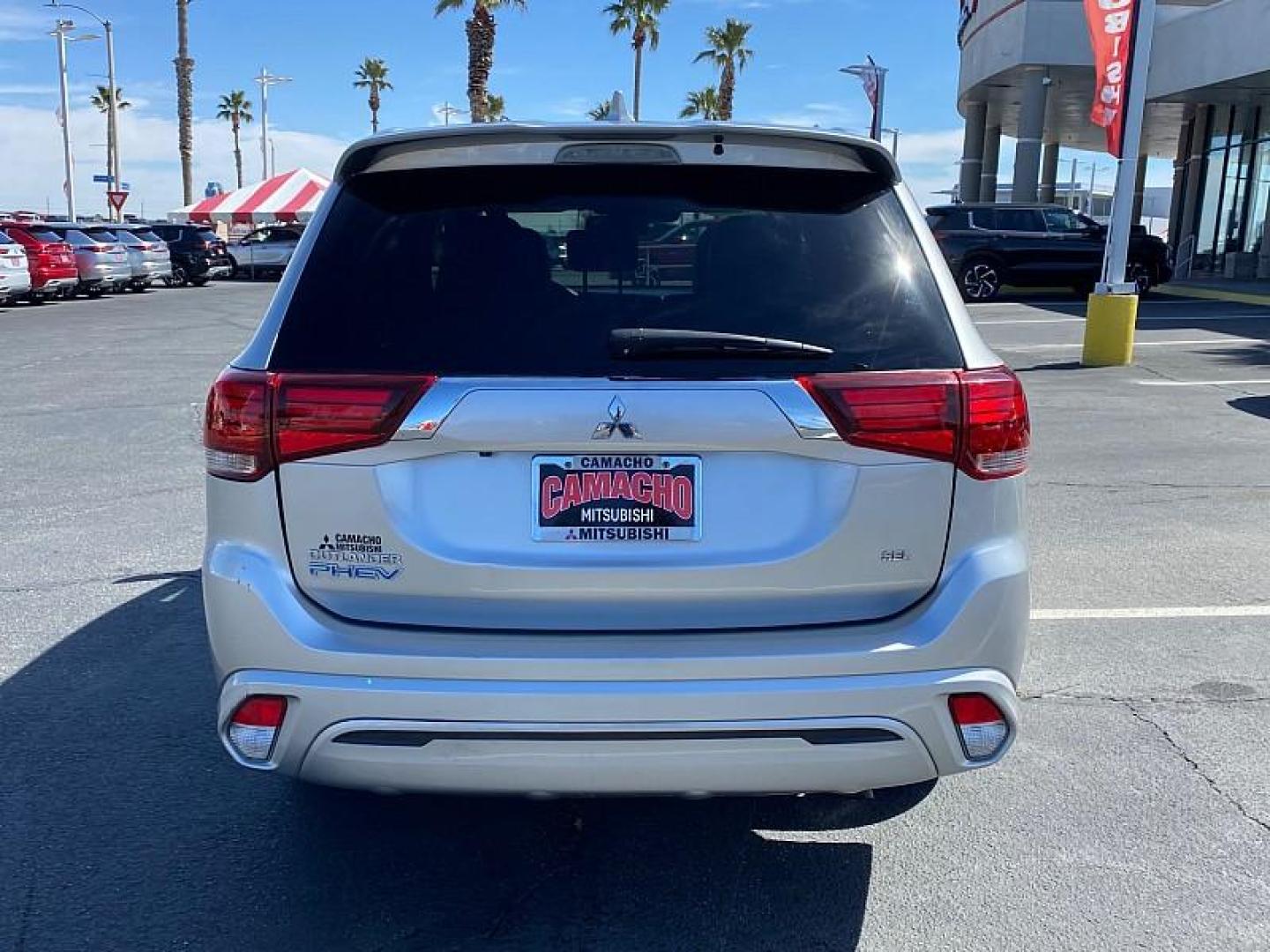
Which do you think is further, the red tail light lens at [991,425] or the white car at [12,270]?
the white car at [12,270]

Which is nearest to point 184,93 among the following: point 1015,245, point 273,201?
point 273,201

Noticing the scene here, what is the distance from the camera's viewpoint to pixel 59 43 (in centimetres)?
4538

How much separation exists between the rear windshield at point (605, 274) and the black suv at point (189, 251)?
33444 millimetres

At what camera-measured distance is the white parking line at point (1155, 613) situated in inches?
204

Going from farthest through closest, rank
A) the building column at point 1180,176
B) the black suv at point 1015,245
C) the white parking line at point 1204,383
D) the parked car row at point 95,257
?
the building column at point 1180,176 < the parked car row at point 95,257 < the black suv at point 1015,245 < the white parking line at point 1204,383

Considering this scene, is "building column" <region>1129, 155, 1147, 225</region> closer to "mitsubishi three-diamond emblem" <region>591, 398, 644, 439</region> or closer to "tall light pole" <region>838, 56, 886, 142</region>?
"tall light pole" <region>838, 56, 886, 142</region>

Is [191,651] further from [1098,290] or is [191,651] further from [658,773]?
[1098,290]

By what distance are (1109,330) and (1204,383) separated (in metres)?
1.42

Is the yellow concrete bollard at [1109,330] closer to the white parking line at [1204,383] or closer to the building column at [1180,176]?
the white parking line at [1204,383]

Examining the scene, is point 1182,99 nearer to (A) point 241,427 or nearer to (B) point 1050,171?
(B) point 1050,171

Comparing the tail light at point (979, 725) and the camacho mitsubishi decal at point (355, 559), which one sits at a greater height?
the camacho mitsubishi decal at point (355, 559)

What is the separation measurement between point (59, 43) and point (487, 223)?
2001 inches

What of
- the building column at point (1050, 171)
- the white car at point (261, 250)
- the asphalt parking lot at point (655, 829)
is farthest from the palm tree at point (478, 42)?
the asphalt parking lot at point (655, 829)

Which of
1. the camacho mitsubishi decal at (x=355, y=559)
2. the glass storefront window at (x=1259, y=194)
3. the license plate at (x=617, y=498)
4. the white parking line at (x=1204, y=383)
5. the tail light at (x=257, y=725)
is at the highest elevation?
the glass storefront window at (x=1259, y=194)
